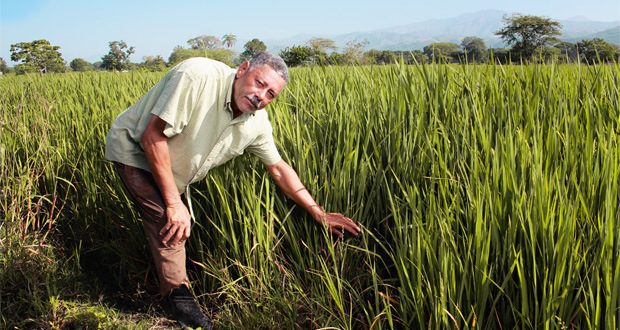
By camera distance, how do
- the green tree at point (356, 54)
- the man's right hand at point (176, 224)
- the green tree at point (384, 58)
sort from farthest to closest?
the green tree at point (356, 54) → the green tree at point (384, 58) → the man's right hand at point (176, 224)

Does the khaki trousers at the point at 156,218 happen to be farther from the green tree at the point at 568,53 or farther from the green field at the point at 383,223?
the green tree at the point at 568,53

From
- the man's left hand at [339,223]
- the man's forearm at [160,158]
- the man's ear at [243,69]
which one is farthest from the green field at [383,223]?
the man's ear at [243,69]

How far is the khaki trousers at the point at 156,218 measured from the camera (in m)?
1.59

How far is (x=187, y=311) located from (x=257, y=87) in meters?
0.93

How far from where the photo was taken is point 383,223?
151 cm

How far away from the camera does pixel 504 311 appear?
3.65 ft

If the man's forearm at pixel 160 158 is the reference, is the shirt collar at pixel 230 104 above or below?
above

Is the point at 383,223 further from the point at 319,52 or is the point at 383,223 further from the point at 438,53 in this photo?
the point at 319,52

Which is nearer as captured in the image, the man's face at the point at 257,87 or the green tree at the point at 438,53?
the man's face at the point at 257,87

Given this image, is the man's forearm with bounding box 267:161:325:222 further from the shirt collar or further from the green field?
the shirt collar

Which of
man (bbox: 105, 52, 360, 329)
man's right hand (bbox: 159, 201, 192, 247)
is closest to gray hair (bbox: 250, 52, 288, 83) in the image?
man (bbox: 105, 52, 360, 329)

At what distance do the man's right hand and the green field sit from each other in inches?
4.6

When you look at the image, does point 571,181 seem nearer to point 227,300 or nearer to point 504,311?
point 504,311

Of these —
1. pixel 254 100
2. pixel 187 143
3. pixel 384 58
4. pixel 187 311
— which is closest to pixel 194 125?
pixel 187 143
